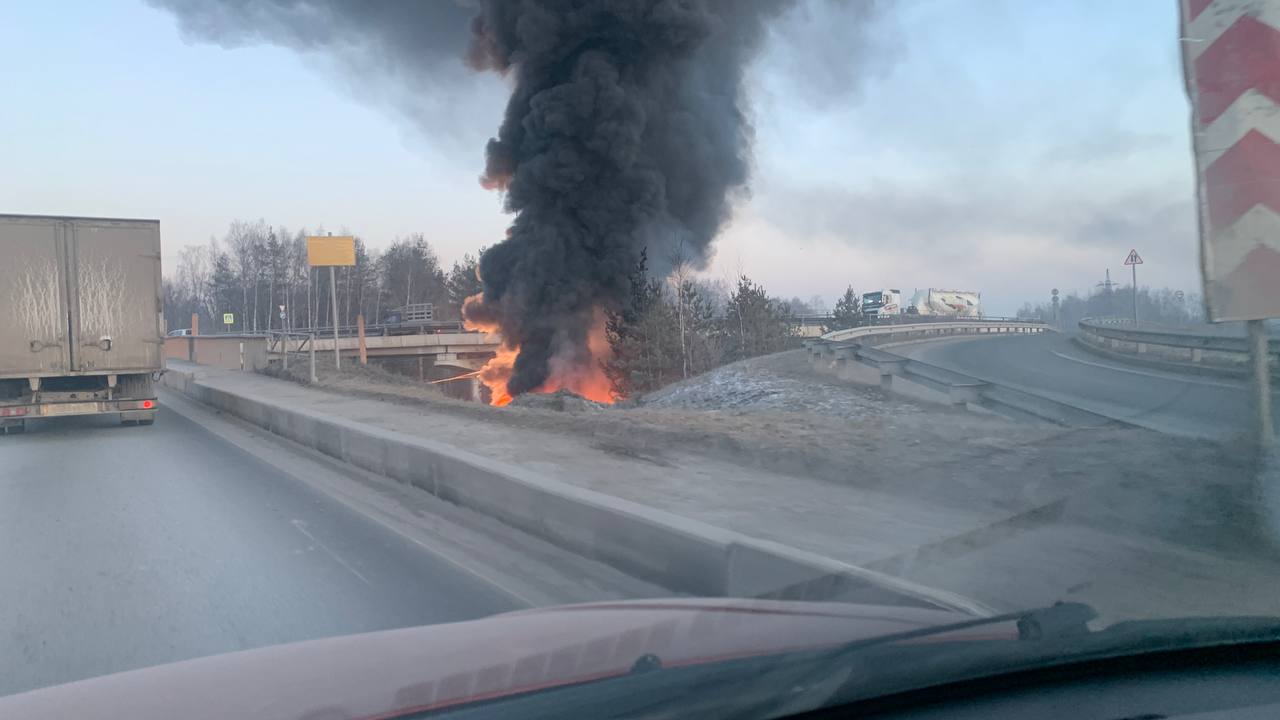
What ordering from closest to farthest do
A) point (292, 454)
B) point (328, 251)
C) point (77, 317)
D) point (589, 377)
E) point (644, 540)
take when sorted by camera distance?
Result: point (644, 540) < point (292, 454) < point (77, 317) < point (328, 251) < point (589, 377)

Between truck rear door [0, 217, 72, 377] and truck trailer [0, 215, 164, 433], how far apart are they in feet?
0.05

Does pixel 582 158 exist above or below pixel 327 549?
above

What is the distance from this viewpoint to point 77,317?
1556cm

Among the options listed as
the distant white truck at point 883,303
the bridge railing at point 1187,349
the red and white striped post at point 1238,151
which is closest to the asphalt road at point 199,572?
the red and white striped post at point 1238,151

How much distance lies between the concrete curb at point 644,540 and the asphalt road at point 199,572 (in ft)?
0.92

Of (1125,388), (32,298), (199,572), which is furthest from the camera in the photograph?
(1125,388)

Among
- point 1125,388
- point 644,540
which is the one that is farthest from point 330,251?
point 644,540

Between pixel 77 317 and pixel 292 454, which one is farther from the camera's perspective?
pixel 77 317

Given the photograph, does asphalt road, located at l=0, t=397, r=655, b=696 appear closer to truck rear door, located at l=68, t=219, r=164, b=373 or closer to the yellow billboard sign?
truck rear door, located at l=68, t=219, r=164, b=373

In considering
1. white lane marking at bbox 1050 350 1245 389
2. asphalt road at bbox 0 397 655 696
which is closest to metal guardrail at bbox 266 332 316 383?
asphalt road at bbox 0 397 655 696

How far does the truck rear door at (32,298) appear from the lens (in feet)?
48.9

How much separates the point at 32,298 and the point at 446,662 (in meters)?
15.8

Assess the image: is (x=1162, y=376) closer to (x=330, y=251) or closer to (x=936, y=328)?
Answer: (x=330, y=251)

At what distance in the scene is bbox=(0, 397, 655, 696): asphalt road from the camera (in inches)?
187
